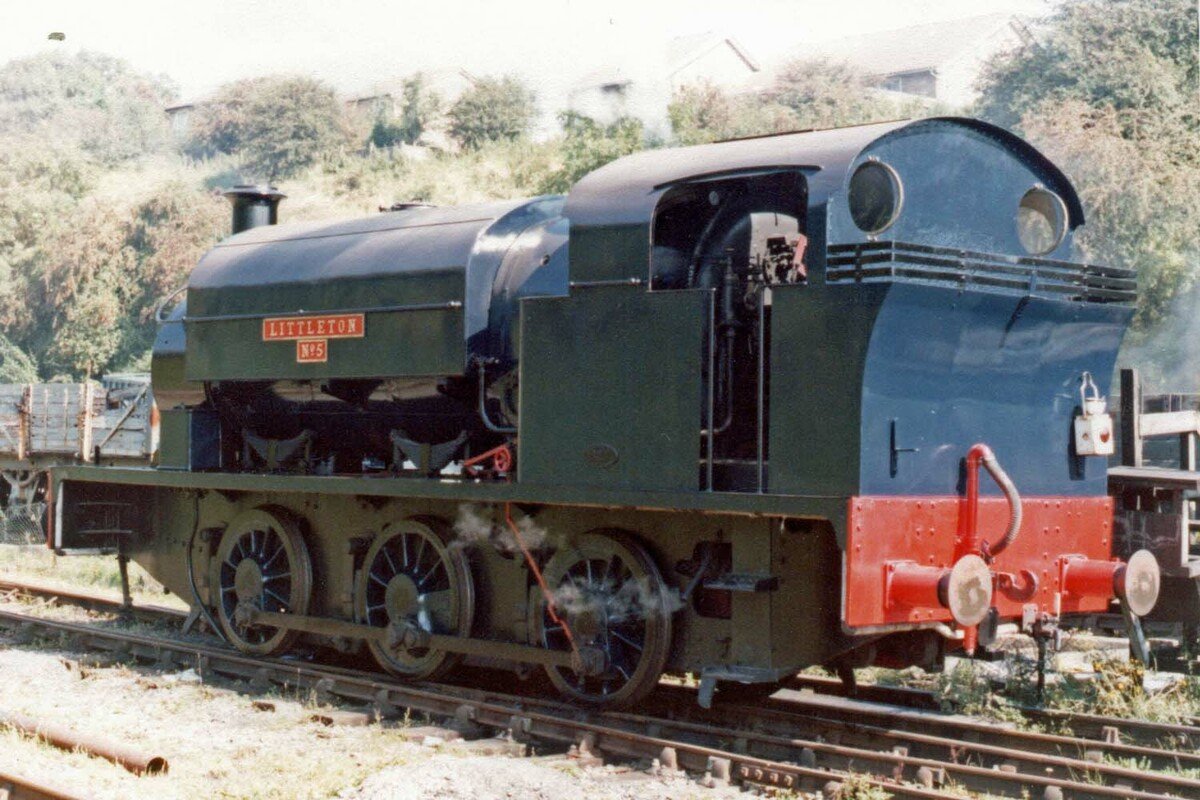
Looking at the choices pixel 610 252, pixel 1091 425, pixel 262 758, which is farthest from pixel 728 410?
pixel 262 758

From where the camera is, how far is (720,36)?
62625mm

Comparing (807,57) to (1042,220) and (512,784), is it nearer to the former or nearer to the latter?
(1042,220)

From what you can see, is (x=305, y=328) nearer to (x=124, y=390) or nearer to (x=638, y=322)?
(x=638, y=322)

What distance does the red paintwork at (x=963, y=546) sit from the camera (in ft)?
21.5

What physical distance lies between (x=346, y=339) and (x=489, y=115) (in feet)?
121

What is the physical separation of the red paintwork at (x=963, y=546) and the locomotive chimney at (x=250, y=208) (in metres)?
6.50

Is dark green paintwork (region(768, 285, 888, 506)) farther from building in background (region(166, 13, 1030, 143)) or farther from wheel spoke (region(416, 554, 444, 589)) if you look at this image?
building in background (region(166, 13, 1030, 143))

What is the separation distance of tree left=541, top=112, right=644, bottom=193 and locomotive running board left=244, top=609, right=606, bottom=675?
1819 centimetres

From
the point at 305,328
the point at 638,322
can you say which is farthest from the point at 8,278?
the point at 638,322

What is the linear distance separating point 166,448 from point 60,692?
2314 mm

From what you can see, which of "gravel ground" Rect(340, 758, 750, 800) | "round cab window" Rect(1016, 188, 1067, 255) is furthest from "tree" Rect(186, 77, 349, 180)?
"gravel ground" Rect(340, 758, 750, 800)

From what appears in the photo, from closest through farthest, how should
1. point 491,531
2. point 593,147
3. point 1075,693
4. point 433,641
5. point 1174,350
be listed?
point 491,531, point 433,641, point 1075,693, point 1174,350, point 593,147

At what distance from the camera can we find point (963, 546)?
7.08 metres

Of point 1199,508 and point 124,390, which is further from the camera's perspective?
point 124,390
